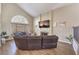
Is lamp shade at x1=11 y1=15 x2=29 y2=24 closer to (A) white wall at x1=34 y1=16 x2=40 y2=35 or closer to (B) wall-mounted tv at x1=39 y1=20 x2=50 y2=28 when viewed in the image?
(A) white wall at x1=34 y1=16 x2=40 y2=35

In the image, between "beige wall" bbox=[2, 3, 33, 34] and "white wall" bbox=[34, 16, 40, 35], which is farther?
"white wall" bbox=[34, 16, 40, 35]

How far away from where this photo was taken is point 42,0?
3.14 meters

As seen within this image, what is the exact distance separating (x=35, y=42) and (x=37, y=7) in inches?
40.8

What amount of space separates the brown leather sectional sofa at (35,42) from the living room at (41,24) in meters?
0.05

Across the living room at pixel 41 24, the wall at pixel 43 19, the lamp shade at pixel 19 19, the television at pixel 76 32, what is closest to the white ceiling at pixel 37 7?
the living room at pixel 41 24

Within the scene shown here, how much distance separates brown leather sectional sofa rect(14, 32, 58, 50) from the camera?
11.0ft

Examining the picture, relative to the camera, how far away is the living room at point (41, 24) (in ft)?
10.3

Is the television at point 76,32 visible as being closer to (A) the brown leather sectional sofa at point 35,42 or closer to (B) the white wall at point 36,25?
(A) the brown leather sectional sofa at point 35,42

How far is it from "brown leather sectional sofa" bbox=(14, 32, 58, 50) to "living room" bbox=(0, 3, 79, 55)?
0.05 meters

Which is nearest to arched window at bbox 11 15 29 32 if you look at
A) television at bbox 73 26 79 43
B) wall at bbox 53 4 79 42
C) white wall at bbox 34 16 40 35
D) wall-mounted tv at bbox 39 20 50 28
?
white wall at bbox 34 16 40 35
